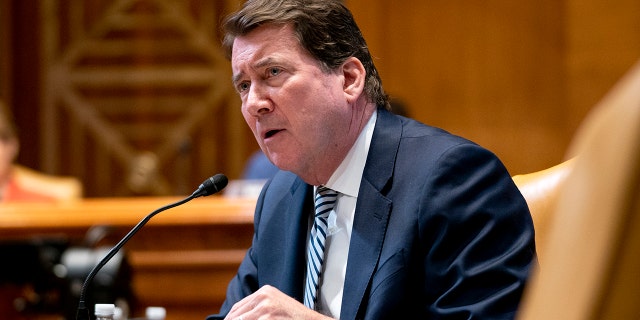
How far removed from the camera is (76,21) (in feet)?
27.9

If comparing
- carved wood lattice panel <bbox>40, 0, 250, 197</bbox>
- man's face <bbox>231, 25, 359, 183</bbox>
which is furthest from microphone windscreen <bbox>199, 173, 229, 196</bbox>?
carved wood lattice panel <bbox>40, 0, 250, 197</bbox>

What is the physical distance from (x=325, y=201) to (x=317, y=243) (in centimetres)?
12

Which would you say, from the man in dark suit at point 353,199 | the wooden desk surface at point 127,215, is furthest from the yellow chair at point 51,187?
the man in dark suit at point 353,199

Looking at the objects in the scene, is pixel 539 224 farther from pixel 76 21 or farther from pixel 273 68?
pixel 76 21

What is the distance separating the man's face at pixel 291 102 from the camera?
219cm

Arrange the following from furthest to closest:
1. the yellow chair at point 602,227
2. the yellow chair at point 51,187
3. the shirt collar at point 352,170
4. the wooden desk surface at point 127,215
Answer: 1. the yellow chair at point 51,187
2. the wooden desk surface at point 127,215
3. the shirt collar at point 352,170
4. the yellow chair at point 602,227

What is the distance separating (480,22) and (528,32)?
380mm

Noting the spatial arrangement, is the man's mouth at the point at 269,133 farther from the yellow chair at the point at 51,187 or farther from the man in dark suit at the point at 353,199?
the yellow chair at the point at 51,187

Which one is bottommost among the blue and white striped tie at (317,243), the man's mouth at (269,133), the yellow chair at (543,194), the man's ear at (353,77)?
the blue and white striped tie at (317,243)

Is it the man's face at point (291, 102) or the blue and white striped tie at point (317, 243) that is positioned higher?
the man's face at point (291, 102)

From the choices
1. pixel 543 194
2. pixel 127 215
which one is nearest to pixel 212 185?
pixel 543 194

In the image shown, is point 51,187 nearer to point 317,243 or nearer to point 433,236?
point 317,243

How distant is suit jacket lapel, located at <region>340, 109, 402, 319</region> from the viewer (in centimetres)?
201

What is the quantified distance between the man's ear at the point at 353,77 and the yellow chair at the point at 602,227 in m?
1.75
